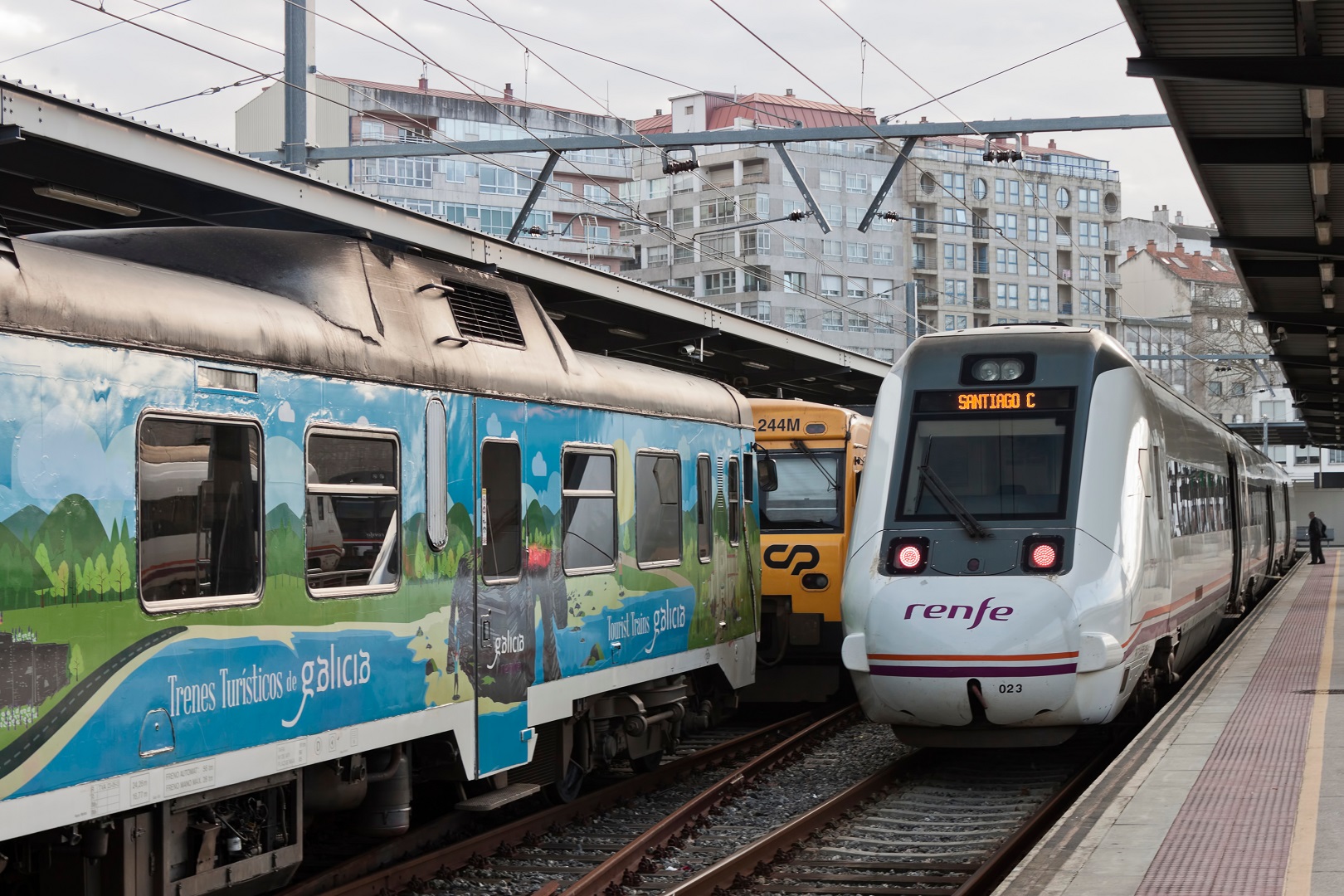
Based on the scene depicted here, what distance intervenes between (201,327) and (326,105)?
66.6m

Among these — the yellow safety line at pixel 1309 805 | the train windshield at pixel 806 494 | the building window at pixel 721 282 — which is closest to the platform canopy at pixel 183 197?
the train windshield at pixel 806 494

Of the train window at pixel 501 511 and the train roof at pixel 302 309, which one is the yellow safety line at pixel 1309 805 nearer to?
the train window at pixel 501 511

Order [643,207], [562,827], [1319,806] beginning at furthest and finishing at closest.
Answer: [643,207] → [562,827] → [1319,806]

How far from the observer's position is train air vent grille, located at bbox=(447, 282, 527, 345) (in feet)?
30.9

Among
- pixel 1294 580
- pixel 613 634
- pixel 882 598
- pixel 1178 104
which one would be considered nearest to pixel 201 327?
pixel 613 634

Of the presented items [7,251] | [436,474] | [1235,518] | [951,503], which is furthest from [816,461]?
[7,251]

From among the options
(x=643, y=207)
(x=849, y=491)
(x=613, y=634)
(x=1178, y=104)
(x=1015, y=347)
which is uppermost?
(x=643, y=207)

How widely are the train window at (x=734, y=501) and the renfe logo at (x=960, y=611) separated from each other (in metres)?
2.56

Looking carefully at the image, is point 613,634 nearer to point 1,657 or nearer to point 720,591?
point 720,591

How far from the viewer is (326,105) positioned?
7044 cm

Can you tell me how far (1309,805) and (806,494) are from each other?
8.02 meters

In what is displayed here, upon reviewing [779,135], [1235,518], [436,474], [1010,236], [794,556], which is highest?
[1010,236]

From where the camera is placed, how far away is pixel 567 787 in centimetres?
1108

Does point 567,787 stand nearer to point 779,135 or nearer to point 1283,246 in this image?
point 779,135
